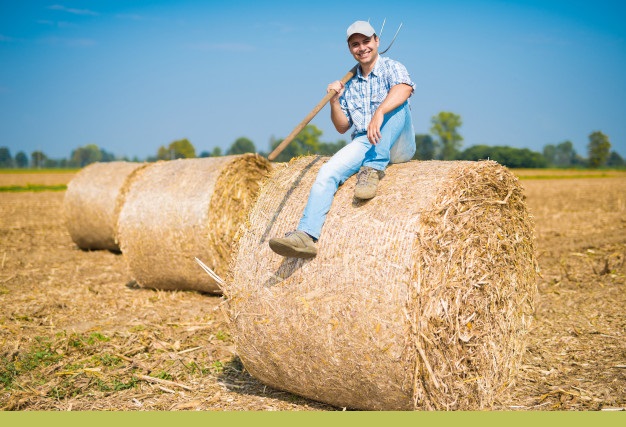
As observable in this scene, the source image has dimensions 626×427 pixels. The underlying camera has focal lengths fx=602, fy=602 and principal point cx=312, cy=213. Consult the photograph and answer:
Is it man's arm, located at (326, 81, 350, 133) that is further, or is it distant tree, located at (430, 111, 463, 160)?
distant tree, located at (430, 111, 463, 160)

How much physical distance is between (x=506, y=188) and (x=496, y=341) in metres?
1.41

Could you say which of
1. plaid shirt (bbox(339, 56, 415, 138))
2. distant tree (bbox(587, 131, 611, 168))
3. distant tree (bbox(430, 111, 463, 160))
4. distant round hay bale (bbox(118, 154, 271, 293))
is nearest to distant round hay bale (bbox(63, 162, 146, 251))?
distant round hay bale (bbox(118, 154, 271, 293))

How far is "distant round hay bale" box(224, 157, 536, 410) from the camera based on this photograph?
14.6 ft

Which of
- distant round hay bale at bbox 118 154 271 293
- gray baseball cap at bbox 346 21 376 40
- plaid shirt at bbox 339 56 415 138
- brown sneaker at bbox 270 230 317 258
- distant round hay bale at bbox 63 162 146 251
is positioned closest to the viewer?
brown sneaker at bbox 270 230 317 258

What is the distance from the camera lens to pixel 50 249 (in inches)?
525

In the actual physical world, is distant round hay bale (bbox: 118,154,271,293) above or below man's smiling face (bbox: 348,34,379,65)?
below

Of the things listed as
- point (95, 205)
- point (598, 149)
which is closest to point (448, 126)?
point (598, 149)

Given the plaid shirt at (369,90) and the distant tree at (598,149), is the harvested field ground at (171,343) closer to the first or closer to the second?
the plaid shirt at (369,90)

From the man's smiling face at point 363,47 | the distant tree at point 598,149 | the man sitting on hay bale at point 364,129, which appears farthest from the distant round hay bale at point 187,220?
the distant tree at point 598,149

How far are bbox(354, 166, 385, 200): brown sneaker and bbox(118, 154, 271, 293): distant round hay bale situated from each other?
4108 mm

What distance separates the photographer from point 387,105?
199 inches

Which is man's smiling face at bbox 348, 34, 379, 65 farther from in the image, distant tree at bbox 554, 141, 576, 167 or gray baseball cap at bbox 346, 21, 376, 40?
distant tree at bbox 554, 141, 576, 167

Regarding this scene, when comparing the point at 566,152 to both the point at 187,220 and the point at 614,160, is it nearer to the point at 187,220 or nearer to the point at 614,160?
the point at 614,160

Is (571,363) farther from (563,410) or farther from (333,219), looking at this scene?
(333,219)
